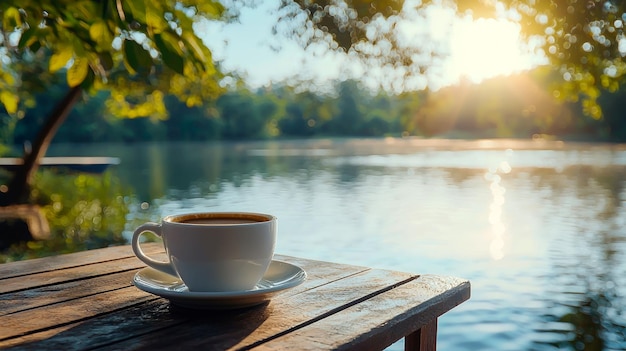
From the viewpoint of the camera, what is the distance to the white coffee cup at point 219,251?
3.52 ft

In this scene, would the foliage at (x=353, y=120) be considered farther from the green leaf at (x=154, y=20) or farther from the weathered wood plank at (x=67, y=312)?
the weathered wood plank at (x=67, y=312)

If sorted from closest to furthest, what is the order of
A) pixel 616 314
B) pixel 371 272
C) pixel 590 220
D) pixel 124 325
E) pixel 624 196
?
pixel 124 325 < pixel 371 272 < pixel 616 314 < pixel 590 220 < pixel 624 196

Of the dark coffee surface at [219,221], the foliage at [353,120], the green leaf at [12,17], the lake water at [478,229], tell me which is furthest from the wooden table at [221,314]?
the foliage at [353,120]

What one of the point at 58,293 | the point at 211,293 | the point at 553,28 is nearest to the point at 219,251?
the point at 211,293

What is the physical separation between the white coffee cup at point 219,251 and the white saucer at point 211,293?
3cm

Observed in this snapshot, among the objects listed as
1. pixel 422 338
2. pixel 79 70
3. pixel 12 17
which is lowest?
pixel 422 338

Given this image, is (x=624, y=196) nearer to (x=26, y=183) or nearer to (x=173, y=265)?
(x=26, y=183)

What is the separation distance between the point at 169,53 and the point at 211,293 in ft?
1.86

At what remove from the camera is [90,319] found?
3.46 feet

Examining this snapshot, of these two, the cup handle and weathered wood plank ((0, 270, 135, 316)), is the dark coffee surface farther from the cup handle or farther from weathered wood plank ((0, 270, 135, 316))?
weathered wood plank ((0, 270, 135, 316))

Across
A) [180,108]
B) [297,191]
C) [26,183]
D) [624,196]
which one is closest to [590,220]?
[624,196]

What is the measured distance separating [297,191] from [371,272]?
1520 centimetres

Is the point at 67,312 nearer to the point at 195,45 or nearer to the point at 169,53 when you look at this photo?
the point at 169,53

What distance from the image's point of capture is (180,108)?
62625 millimetres
